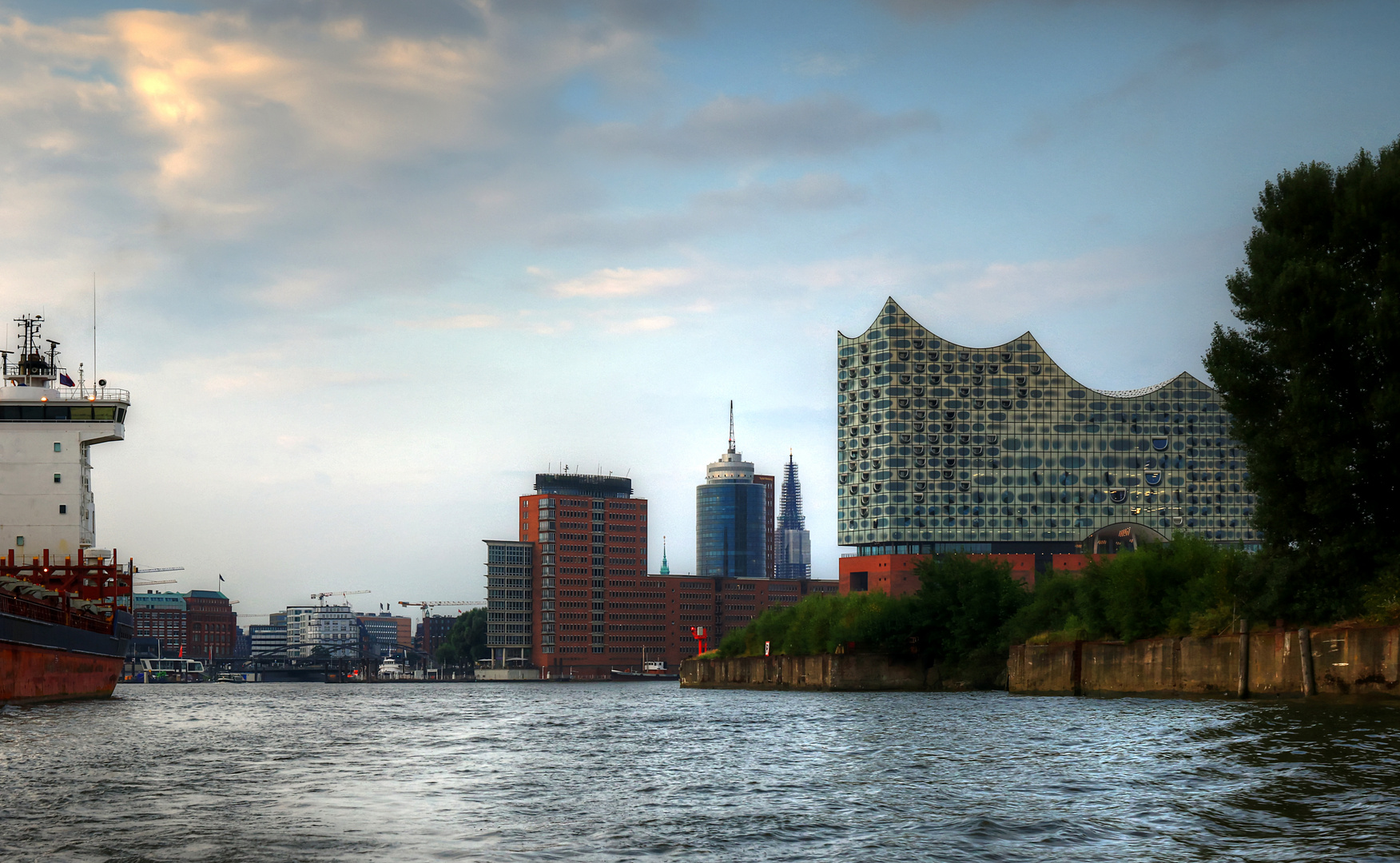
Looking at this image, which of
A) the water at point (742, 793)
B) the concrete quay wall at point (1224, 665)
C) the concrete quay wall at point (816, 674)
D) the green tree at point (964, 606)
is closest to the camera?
the water at point (742, 793)

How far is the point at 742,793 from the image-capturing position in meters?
27.0

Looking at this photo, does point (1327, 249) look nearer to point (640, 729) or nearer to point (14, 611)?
point (640, 729)

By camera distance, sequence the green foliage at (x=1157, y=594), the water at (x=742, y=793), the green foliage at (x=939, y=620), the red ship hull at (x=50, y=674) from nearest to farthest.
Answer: the water at (x=742, y=793) → the red ship hull at (x=50, y=674) → the green foliage at (x=1157, y=594) → the green foliage at (x=939, y=620)

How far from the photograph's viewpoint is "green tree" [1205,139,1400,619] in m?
47.1

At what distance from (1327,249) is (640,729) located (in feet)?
113

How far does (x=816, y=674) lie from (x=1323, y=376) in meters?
86.9

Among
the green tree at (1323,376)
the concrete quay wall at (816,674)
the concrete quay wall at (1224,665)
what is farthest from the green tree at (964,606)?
the green tree at (1323,376)

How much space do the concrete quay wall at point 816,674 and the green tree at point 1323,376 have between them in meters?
68.3

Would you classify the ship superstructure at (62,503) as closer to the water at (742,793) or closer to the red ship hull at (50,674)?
the red ship hull at (50,674)

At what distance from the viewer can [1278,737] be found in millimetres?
32375

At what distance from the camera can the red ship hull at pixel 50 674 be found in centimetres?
6050

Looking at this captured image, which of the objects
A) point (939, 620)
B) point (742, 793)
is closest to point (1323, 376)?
point (742, 793)

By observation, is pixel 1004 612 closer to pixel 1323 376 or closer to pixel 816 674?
pixel 816 674

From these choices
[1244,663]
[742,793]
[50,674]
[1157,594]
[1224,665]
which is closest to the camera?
[742,793]
